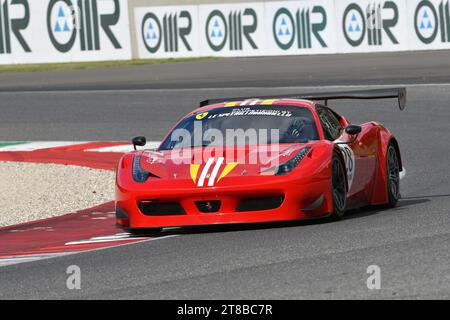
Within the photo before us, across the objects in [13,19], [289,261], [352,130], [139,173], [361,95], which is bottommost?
[289,261]

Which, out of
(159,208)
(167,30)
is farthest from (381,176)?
(167,30)

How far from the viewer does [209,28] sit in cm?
3366

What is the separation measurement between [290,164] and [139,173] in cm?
126

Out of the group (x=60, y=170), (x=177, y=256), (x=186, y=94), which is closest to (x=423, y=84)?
(x=186, y=94)

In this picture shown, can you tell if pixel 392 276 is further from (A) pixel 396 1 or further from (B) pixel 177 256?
(A) pixel 396 1

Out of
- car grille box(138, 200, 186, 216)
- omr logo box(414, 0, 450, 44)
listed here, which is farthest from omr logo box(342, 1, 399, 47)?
car grille box(138, 200, 186, 216)

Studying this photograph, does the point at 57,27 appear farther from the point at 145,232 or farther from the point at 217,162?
the point at 217,162

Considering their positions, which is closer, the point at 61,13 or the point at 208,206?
the point at 208,206

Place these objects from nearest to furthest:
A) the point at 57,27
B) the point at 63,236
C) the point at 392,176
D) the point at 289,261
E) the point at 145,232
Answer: the point at 289,261 < the point at 145,232 < the point at 63,236 < the point at 392,176 < the point at 57,27

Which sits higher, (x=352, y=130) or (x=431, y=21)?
(x=431, y=21)

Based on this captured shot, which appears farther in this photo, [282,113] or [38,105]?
[38,105]

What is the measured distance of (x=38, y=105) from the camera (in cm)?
2431

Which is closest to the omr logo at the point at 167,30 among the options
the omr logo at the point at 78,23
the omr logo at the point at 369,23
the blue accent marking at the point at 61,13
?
the omr logo at the point at 78,23

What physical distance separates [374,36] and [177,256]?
2412 cm
